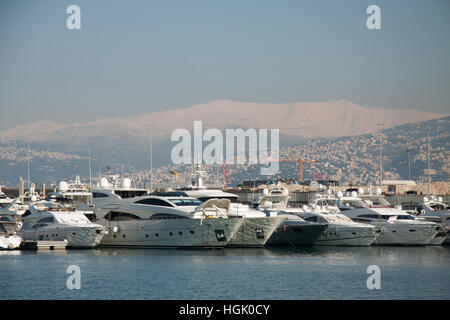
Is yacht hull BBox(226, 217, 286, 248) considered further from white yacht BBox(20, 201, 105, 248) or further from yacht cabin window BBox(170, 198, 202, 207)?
white yacht BBox(20, 201, 105, 248)

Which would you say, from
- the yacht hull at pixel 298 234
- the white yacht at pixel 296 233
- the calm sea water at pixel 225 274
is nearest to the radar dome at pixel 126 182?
the calm sea water at pixel 225 274

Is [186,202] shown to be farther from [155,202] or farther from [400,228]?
[400,228]

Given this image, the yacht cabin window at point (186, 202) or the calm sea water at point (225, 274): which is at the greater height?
the yacht cabin window at point (186, 202)

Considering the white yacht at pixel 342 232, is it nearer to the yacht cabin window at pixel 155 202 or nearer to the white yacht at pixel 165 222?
the white yacht at pixel 165 222

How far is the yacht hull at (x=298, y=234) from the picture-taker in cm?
5928

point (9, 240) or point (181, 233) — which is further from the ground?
point (181, 233)

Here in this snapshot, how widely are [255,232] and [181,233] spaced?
5.82 m

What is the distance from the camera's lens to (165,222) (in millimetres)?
54812

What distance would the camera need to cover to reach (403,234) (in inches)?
2406

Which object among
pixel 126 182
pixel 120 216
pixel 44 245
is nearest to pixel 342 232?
pixel 120 216

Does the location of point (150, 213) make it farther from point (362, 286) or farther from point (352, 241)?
point (362, 286)

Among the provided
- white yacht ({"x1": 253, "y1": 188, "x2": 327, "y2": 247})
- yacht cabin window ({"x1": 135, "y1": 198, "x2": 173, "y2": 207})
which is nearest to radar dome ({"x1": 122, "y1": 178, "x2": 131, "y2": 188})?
yacht cabin window ({"x1": 135, "y1": 198, "x2": 173, "y2": 207})
